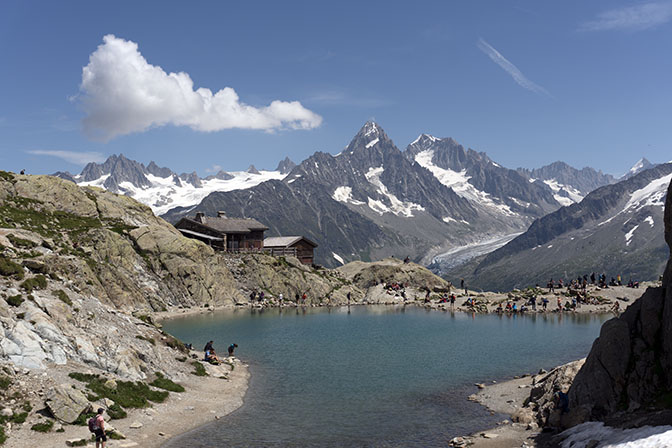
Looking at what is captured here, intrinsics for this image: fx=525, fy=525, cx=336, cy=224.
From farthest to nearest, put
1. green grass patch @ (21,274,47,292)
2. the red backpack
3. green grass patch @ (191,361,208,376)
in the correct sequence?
green grass patch @ (191,361,208,376)
green grass patch @ (21,274,47,292)
the red backpack

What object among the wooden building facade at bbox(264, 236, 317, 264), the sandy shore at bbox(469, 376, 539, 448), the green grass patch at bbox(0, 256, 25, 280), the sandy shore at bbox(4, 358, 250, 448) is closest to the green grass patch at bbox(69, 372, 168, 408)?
the sandy shore at bbox(4, 358, 250, 448)

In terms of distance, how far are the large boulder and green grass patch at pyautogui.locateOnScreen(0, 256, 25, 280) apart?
14.6m

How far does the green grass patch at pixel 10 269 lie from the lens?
143 feet

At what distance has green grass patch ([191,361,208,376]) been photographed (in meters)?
49.7

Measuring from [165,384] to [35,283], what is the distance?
14254 millimetres

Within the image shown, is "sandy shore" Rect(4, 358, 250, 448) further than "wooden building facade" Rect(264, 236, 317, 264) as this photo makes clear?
No

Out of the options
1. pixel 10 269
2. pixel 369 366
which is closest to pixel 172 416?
pixel 10 269

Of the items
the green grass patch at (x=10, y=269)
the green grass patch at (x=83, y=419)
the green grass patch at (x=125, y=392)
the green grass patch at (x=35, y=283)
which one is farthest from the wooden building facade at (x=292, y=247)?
the green grass patch at (x=83, y=419)

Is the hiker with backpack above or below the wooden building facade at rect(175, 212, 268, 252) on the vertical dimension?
Result: below

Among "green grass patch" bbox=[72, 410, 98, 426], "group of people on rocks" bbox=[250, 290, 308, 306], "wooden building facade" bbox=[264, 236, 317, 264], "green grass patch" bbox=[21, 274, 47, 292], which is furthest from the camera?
"wooden building facade" bbox=[264, 236, 317, 264]

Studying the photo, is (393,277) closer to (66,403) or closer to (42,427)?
(66,403)

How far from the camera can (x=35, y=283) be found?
44.8 metres

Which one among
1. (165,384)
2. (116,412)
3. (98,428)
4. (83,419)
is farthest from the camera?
(165,384)

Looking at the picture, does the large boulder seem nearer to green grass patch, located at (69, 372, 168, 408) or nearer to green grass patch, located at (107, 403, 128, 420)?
green grass patch, located at (107, 403, 128, 420)
